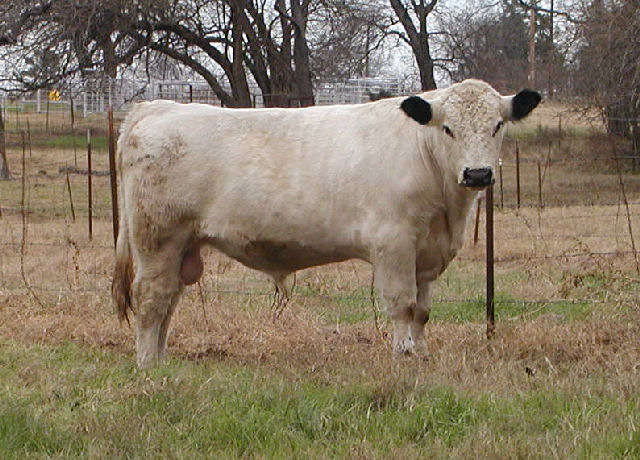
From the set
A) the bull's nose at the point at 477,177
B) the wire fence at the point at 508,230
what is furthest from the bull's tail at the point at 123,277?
the bull's nose at the point at 477,177

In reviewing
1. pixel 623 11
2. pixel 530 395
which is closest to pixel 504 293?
pixel 530 395

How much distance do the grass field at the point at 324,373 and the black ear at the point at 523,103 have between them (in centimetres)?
156

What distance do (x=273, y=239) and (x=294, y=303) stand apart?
6.91 feet

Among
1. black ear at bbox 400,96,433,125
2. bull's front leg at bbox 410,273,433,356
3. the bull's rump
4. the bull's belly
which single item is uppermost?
black ear at bbox 400,96,433,125

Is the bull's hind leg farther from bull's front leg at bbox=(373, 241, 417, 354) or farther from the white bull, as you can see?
bull's front leg at bbox=(373, 241, 417, 354)

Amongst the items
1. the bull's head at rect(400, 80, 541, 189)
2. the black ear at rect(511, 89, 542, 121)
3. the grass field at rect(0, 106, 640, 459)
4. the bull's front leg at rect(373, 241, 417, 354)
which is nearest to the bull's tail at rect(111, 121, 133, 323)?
the grass field at rect(0, 106, 640, 459)

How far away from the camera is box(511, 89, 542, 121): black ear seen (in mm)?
6602

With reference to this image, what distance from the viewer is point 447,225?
6.78 metres

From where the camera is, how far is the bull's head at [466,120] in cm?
633

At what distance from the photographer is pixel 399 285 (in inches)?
262

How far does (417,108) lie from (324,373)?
1.86 m

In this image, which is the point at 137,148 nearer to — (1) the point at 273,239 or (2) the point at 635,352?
(1) the point at 273,239

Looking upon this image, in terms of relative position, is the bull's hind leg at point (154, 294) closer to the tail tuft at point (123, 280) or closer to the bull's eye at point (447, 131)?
the tail tuft at point (123, 280)

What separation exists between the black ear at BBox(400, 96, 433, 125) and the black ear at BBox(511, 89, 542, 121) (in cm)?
61
